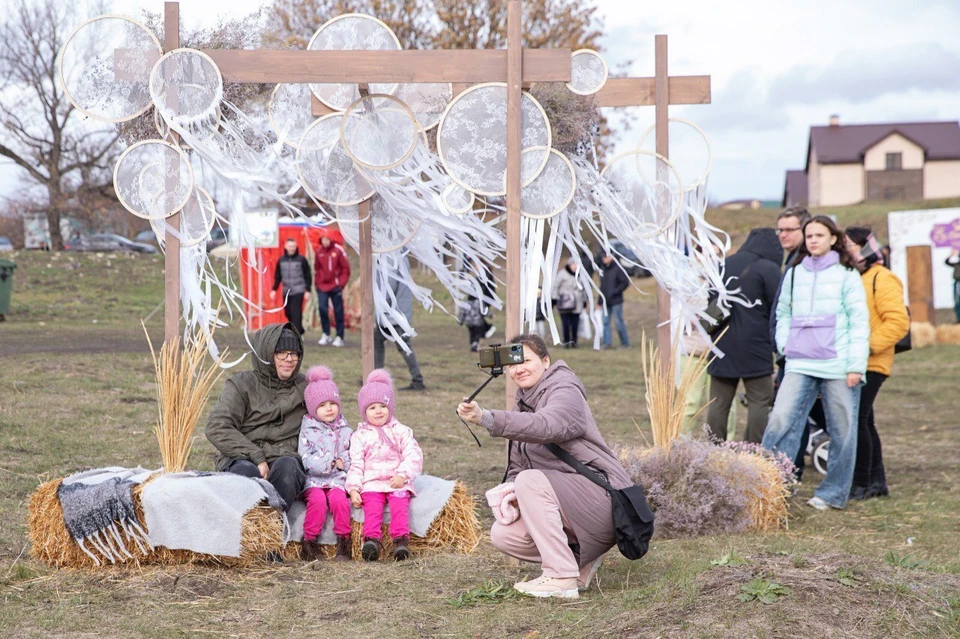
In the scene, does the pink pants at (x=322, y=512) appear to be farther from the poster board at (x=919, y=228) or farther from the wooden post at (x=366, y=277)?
the poster board at (x=919, y=228)

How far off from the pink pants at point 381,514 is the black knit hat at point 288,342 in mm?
829


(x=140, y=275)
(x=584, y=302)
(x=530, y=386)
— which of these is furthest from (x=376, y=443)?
(x=140, y=275)

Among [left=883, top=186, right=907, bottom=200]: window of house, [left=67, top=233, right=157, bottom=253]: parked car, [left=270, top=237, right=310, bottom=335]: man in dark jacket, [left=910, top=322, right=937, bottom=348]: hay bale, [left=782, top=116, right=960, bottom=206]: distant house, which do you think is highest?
[left=782, top=116, right=960, bottom=206]: distant house

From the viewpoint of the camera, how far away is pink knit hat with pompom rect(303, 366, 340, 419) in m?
5.29

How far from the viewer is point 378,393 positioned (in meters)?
5.25

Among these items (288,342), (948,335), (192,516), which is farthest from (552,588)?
(948,335)

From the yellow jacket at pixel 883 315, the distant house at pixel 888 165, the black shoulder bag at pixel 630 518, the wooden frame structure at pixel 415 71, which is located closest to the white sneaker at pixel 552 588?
the black shoulder bag at pixel 630 518

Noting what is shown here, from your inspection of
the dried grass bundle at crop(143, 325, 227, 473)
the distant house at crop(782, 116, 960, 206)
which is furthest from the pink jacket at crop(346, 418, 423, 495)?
the distant house at crop(782, 116, 960, 206)

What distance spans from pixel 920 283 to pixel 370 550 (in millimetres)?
17118

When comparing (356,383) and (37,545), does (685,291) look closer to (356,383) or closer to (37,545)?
(37,545)

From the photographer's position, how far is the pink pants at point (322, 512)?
16.8 ft

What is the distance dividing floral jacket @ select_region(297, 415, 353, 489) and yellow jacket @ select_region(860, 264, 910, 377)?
134 inches

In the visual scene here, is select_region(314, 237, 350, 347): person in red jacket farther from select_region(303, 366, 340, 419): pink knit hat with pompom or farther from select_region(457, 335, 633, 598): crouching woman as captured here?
select_region(457, 335, 633, 598): crouching woman

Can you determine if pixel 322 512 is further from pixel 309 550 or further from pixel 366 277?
pixel 366 277
